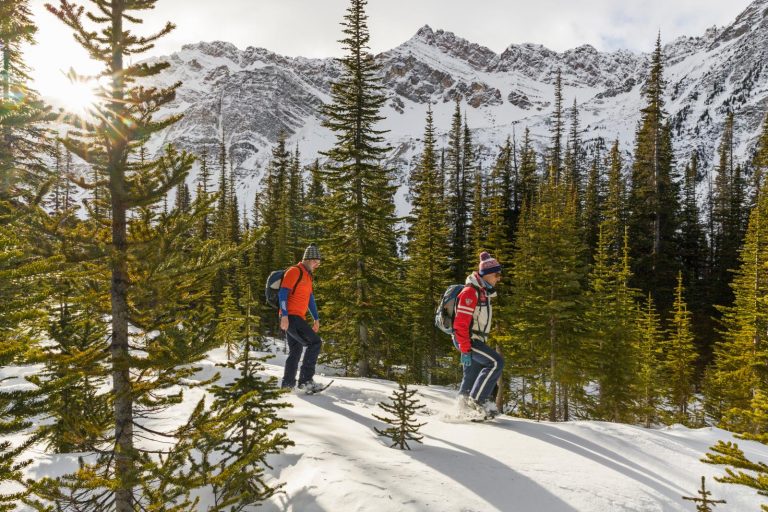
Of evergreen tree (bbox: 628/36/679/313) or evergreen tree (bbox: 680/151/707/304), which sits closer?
evergreen tree (bbox: 628/36/679/313)

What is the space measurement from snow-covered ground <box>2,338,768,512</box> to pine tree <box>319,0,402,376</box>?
31.9 feet

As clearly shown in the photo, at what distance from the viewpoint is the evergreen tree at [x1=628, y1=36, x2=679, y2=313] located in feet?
125

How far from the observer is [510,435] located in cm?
662

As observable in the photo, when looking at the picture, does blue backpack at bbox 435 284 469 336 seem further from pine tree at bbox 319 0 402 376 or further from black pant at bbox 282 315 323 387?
pine tree at bbox 319 0 402 376

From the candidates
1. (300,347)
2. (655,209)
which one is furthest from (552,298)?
(655,209)

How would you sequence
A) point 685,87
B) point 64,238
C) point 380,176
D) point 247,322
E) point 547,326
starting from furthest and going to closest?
point 685,87 < point 380,176 < point 547,326 < point 247,322 < point 64,238

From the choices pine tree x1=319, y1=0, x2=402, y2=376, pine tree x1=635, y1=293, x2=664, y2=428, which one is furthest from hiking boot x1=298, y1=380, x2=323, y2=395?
pine tree x1=635, y1=293, x2=664, y2=428

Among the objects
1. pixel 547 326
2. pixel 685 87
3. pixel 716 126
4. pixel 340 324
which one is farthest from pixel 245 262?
pixel 685 87

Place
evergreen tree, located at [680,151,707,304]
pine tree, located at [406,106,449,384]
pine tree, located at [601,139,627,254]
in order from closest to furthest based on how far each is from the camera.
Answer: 1. pine tree, located at [406,106,449,384]
2. pine tree, located at [601,139,627,254]
3. evergreen tree, located at [680,151,707,304]

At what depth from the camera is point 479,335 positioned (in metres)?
7.38

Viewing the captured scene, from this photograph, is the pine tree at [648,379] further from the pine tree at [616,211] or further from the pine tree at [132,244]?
the pine tree at [132,244]

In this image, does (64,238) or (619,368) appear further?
(619,368)

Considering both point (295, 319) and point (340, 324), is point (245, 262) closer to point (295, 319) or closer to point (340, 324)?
point (340, 324)

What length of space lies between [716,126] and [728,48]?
178 ft
